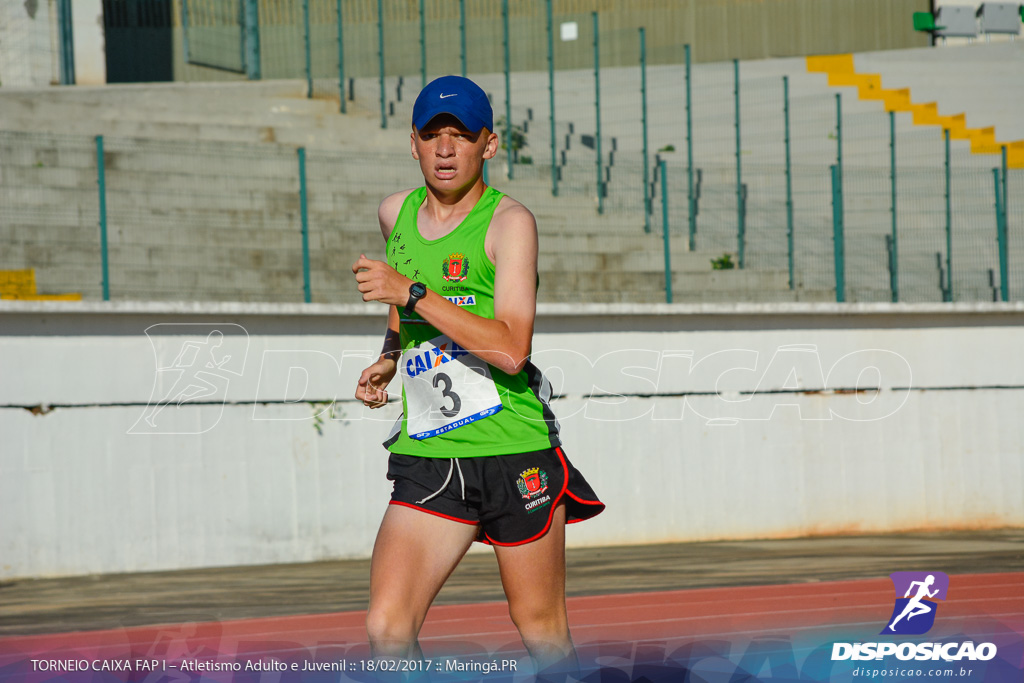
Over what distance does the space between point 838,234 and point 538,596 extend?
11.4m

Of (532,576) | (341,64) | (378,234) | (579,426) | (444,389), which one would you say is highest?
(341,64)

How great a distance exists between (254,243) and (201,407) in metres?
3.08

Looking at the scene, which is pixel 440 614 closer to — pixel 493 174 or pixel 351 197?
pixel 351 197

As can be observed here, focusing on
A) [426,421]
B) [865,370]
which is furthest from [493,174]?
[426,421]

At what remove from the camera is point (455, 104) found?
10.4ft

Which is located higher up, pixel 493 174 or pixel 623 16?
pixel 623 16

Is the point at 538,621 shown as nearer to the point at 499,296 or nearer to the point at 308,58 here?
the point at 499,296

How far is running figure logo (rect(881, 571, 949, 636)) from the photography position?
6219 mm

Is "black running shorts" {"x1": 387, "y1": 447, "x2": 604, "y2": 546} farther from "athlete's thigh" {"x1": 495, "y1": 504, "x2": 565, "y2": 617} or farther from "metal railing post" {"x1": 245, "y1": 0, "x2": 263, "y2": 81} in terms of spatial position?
"metal railing post" {"x1": 245, "y1": 0, "x2": 263, "y2": 81}

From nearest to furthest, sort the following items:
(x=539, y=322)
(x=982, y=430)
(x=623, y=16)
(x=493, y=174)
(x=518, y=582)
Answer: (x=518, y=582) → (x=539, y=322) → (x=982, y=430) → (x=493, y=174) → (x=623, y=16)

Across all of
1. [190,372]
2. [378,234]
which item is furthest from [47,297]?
[378,234]

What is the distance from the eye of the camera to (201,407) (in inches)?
420

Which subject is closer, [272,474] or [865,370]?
[272,474]

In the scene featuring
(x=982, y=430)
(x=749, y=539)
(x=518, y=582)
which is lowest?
(x=749, y=539)
